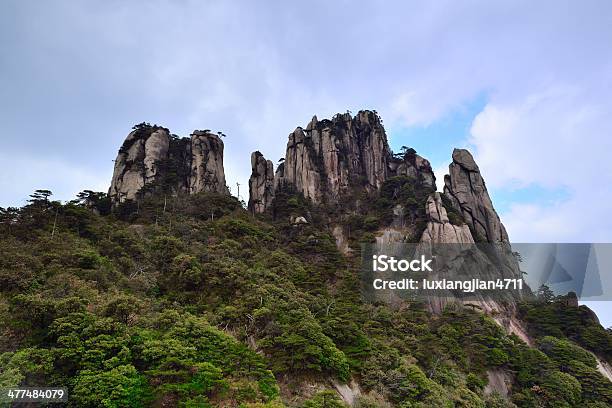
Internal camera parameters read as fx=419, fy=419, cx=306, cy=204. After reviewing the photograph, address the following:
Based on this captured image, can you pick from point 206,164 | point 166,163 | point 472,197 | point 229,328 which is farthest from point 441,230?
point 166,163

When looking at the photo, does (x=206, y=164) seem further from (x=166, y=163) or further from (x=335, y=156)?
(x=335, y=156)

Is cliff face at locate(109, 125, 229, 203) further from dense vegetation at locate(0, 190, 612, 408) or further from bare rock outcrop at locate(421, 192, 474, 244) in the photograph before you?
bare rock outcrop at locate(421, 192, 474, 244)

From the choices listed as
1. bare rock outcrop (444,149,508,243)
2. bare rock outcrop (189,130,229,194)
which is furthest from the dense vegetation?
bare rock outcrop (444,149,508,243)

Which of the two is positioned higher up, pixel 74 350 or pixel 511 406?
pixel 74 350

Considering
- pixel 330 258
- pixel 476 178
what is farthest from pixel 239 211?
pixel 476 178

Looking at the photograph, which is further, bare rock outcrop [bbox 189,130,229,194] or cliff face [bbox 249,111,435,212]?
cliff face [bbox 249,111,435,212]

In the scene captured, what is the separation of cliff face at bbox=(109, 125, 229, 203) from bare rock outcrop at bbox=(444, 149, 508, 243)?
96.8 feet

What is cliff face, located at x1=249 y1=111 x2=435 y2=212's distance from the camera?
56.4 meters

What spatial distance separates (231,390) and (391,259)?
90.2 feet

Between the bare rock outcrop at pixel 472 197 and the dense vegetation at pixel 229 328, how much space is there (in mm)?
9678

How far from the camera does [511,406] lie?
27312 millimetres

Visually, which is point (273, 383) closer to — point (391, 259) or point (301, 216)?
point (391, 259)

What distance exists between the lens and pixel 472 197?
5150 centimetres

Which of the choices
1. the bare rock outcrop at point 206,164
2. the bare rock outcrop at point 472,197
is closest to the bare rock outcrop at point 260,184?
the bare rock outcrop at point 206,164
